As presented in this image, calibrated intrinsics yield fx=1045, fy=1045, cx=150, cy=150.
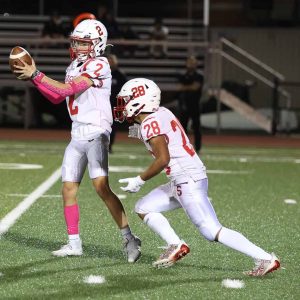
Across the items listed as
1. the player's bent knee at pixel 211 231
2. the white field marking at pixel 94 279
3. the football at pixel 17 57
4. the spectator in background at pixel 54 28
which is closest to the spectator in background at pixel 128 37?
the spectator in background at pixel 54 28

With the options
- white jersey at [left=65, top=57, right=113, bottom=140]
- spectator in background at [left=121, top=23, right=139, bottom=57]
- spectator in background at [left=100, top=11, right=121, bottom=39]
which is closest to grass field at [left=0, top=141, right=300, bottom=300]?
white jersey at [left=65, top=57, right=113, bottom=140]

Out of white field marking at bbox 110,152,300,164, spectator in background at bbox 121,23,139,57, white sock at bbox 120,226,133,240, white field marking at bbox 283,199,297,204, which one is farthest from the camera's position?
spectator in background at bbox 121,23,139,57

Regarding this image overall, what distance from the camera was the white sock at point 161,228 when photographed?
709 centimetres

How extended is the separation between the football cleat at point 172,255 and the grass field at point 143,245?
6 cm

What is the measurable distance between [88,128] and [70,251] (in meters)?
0.92

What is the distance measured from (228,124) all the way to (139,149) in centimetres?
630

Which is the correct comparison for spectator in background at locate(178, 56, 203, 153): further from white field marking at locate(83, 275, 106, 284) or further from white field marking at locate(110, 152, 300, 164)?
white field marking at locate(83, 275, 106, 284)

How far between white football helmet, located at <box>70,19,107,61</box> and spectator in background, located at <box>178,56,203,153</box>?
30.4 feet

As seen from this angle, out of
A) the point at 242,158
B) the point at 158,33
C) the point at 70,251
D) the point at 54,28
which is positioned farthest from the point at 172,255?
the point at 54,28

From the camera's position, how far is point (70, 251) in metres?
7.62

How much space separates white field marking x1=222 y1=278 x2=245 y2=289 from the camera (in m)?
6.56

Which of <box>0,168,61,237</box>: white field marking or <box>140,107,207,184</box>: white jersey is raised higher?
<box>140,107,207,184</box>: white jersey

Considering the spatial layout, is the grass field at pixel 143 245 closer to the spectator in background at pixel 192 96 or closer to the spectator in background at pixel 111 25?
the spectator in background at pixel 192 96

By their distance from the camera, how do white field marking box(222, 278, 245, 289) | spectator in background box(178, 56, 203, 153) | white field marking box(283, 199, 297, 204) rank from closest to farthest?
white field marking box(222, 278, 245, 289), white field marking box(283, 199, 297, 204), spectator in background box(178, 56, 203, 153)
